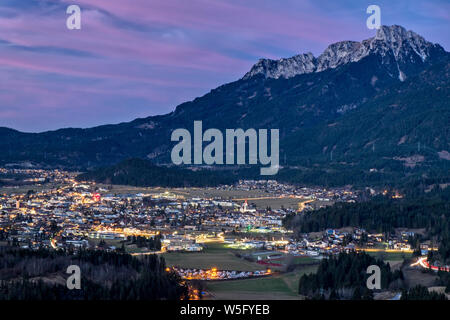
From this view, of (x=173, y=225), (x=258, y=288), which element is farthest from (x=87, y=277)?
(x=173, y=225)

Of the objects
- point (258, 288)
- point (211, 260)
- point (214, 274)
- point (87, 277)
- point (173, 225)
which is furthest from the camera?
point (173, 225)

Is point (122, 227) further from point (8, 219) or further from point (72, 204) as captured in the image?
point (72, 204)

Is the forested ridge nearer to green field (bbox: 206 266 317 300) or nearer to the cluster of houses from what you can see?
green field (bbox: 206 266 317 300)

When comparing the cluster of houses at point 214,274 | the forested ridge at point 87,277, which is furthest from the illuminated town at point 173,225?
the forested ridge at point 87,277

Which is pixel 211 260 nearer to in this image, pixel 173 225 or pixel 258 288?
pixel 258 288

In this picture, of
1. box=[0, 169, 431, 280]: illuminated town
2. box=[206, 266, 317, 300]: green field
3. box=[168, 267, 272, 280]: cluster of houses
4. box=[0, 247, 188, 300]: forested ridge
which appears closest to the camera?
box=[0, 247, 188, 300]: forested ridge

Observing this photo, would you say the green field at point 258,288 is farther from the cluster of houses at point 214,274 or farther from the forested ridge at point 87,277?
the forested ridge at point 87,277

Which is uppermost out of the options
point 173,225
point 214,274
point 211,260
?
point 173,225

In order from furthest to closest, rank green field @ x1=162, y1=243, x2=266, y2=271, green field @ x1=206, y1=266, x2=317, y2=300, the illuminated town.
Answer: the illuminated town, green field @ x1=162, y1=243, x2=266, y2=271, green field @ x1=206, y1=266, x2=317, y2=300

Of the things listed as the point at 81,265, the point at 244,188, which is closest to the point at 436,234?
the point at 81,265

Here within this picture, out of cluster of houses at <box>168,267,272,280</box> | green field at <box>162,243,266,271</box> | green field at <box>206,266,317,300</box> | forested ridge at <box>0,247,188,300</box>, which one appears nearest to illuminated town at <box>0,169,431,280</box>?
cluster of houses at <box>168,267,272,280</box>

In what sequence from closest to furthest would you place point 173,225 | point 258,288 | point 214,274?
point 258,288 → point 214,274 → point 173,225

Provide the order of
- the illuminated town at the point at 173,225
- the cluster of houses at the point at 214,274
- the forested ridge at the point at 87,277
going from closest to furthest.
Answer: the forested ridge at the point at 87,277, the cluster of houses at the point at 214,274, the illuminated town at the point at 173,225
